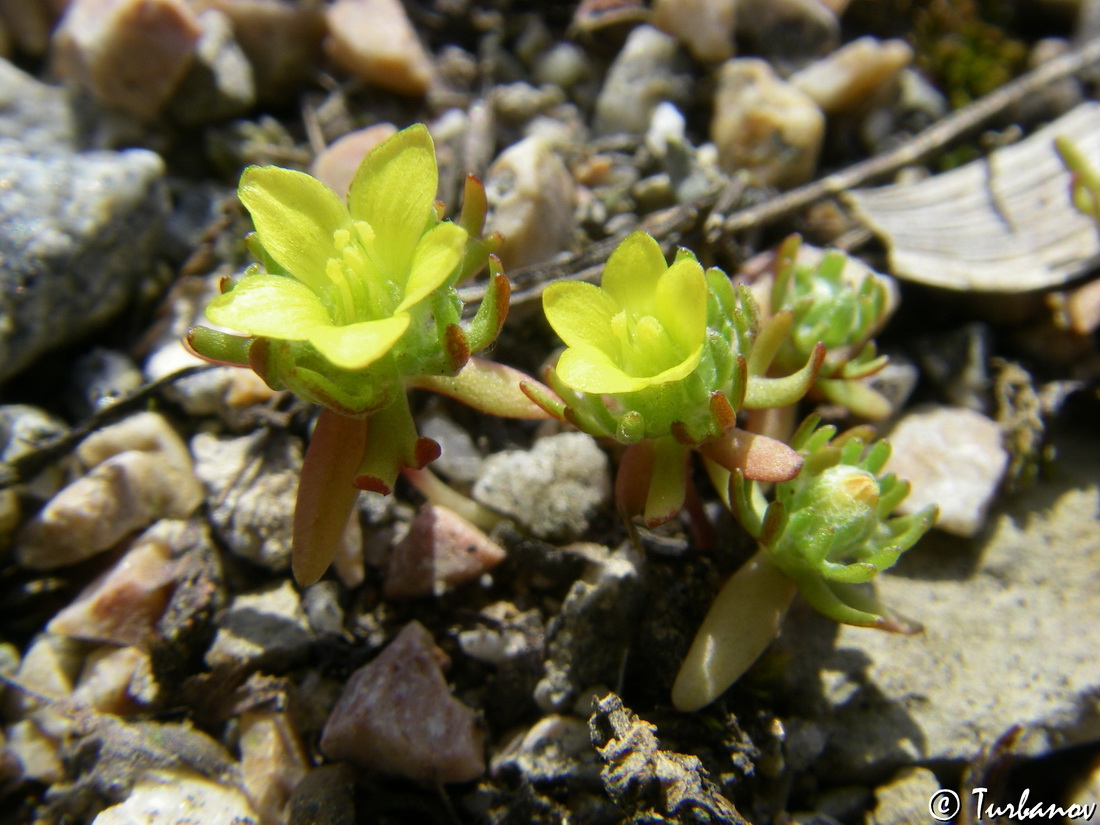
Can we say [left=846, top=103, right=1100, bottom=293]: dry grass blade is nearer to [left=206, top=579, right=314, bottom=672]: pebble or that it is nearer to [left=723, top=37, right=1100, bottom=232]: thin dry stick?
[left=723, top=37, right=1100, bottom=232]: thin dry stick

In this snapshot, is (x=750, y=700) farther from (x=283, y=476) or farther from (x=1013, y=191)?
(x=1013, y=191)

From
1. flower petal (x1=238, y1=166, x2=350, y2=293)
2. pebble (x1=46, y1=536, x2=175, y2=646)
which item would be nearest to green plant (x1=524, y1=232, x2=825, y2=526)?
flower petal (x1=238, y1=166, x2=350, y2=293)

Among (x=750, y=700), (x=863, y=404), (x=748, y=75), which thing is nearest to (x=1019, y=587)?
(x=863, y=404)

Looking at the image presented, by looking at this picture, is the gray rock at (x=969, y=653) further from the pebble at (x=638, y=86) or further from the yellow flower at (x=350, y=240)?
the pebble at (x=638, y=86)

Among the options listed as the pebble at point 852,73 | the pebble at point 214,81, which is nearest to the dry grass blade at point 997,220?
the pebble at point 852,73

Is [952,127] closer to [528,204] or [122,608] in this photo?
[528,204]
